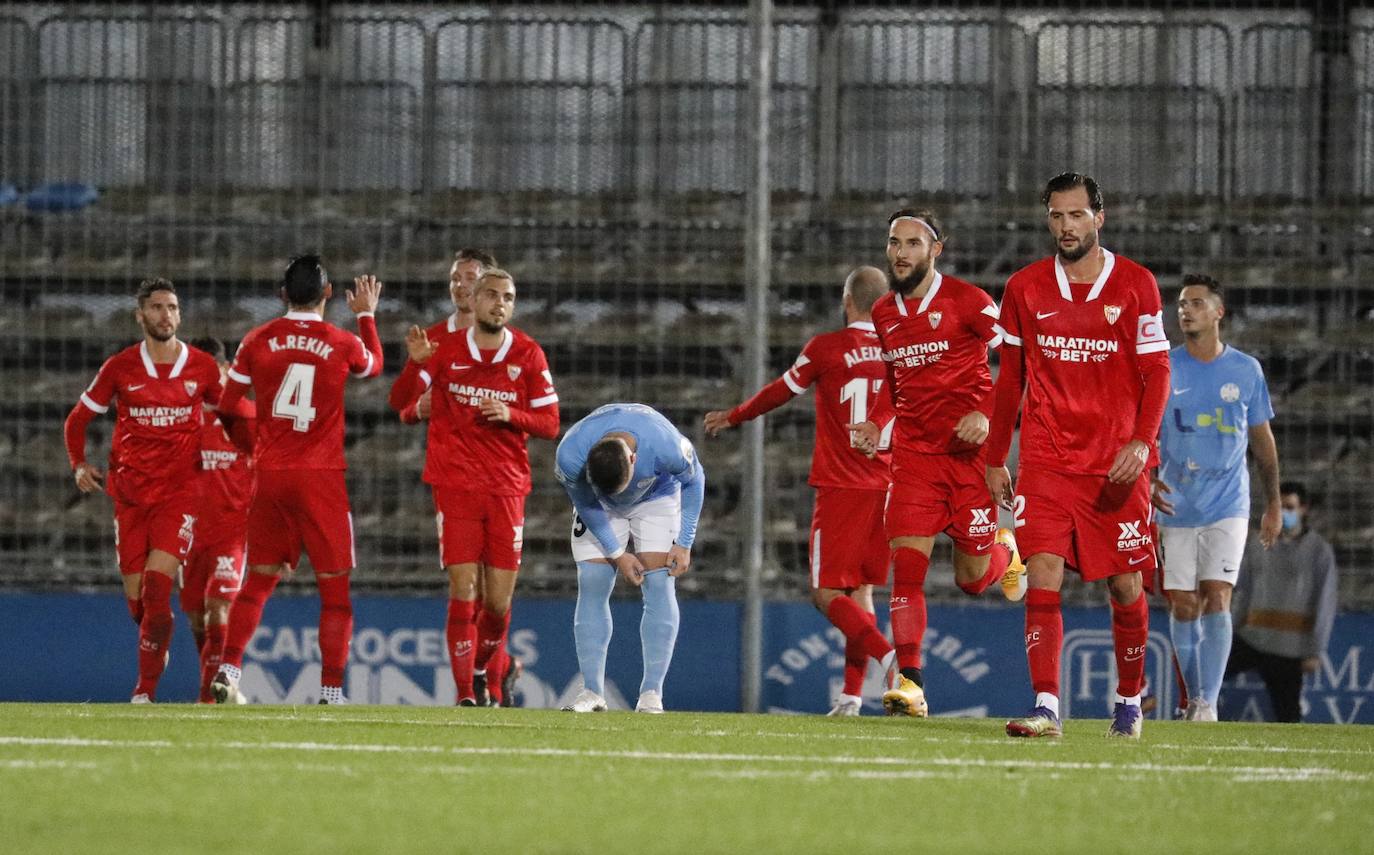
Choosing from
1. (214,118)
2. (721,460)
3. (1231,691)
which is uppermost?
(214,118)

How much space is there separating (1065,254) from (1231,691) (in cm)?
564

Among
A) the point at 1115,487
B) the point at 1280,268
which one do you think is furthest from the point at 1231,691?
the point at 1115,487

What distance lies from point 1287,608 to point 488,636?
15.0 ft

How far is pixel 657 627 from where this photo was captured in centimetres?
831

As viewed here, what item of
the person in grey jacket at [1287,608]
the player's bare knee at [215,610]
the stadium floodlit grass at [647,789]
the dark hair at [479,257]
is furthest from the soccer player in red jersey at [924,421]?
the person in grey jacket at [1287,608]

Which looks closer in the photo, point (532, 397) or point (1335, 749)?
point (1335, 749)

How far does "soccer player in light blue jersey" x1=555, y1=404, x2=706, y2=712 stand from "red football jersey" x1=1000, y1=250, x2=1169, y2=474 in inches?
73.3

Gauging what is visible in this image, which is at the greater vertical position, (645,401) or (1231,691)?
(645,401)

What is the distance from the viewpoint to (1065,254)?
255 inches

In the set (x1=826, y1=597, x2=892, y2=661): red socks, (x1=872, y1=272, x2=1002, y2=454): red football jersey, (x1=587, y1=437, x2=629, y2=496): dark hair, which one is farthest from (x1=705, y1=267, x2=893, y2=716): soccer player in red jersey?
(x1=587, y1=437, x2=629, y2=496): dark hair

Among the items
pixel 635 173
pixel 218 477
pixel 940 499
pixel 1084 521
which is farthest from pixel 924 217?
pixel 635 173

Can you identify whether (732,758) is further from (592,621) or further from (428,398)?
(428,398)

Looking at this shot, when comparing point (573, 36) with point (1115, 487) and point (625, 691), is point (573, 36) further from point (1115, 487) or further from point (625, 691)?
point (1115, 487)

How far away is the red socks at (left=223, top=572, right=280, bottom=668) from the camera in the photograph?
9.11 m
